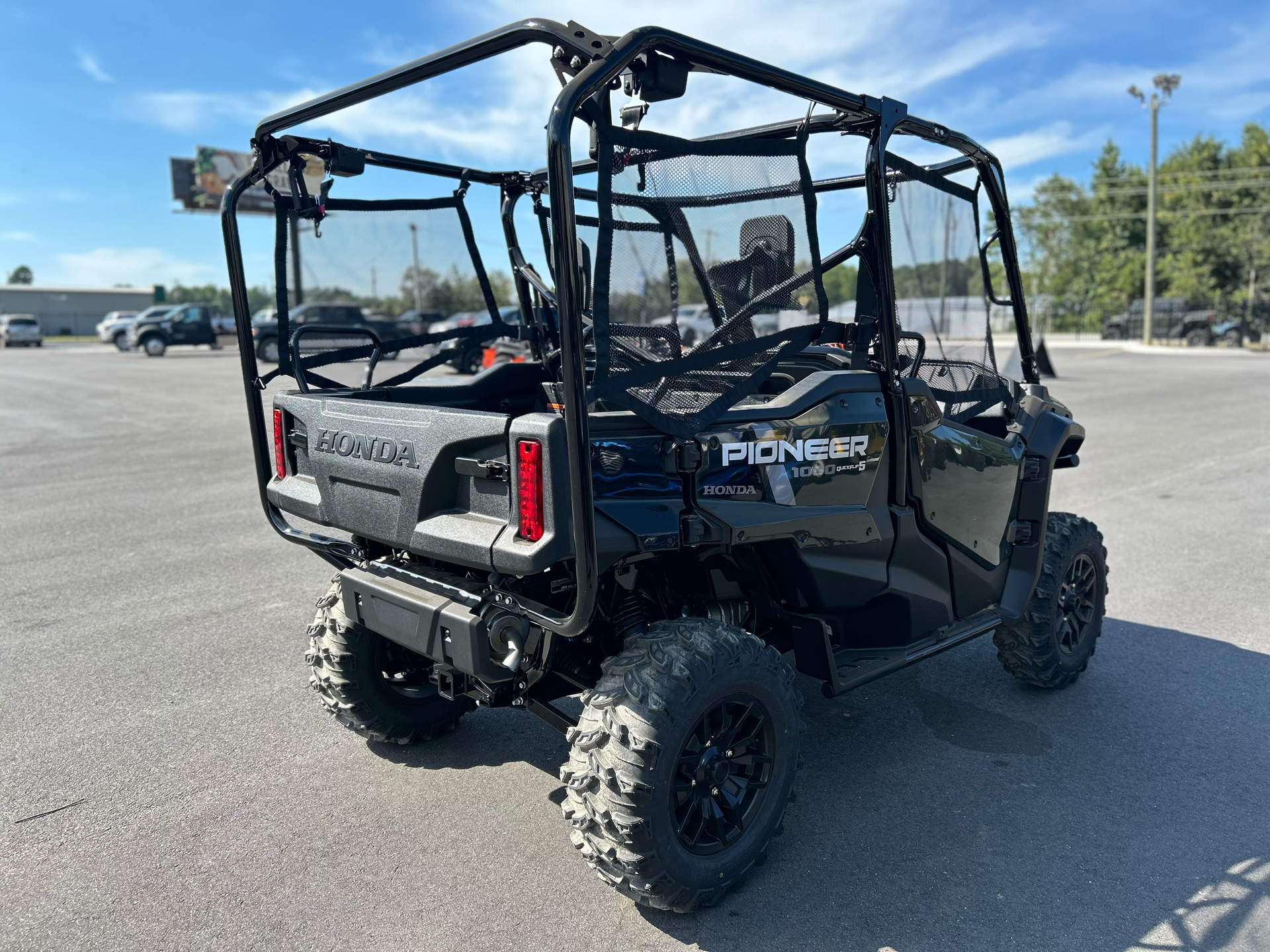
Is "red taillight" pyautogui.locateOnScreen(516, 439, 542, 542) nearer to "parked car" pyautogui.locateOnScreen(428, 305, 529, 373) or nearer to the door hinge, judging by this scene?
"parked car" pyautogui.locateOnScreen(428, 305, 529, 373)

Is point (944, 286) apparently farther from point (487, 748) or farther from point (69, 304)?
point (69, 304)

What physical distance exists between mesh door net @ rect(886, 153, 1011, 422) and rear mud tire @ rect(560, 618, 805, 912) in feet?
4.92

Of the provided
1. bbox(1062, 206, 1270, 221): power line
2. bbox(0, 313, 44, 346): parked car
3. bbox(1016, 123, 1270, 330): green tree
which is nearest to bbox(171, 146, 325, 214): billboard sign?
bbox(0, 313, 44, 346): parked car

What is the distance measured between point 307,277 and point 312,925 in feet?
8.82

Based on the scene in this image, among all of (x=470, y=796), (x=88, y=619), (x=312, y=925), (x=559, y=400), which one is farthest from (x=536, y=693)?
(x=88, y=619)

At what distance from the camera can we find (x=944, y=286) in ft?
12.7

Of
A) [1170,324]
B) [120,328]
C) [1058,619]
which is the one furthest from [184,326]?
[1170,324]

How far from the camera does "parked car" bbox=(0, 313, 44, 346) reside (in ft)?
152

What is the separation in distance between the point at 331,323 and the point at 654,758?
95.5 inches

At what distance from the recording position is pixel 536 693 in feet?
10.5

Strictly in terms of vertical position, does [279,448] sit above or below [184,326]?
below

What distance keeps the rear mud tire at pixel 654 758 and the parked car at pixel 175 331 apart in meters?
35.7

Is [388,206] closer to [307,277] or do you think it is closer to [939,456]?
[307,277]

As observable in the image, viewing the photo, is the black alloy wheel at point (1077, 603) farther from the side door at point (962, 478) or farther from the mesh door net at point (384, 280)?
the mesh door net at point (384, 280)
